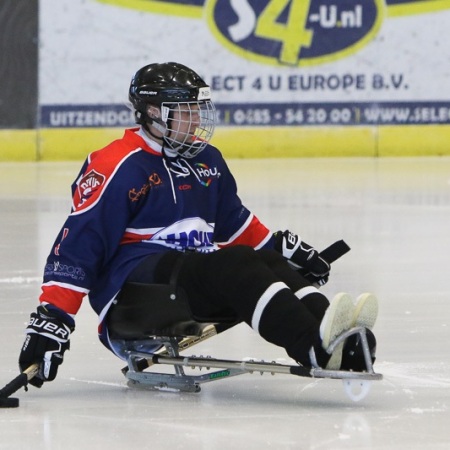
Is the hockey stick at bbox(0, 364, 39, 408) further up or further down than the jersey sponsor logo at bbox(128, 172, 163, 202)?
further down

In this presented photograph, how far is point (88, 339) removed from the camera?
14.7ft

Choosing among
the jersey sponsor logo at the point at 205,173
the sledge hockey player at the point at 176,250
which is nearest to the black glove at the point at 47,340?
the sledge hockey player at the point at 176,250

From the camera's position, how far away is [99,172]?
144 inches

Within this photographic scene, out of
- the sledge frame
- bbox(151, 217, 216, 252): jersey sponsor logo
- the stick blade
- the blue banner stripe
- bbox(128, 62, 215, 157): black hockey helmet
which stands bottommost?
the stick blade

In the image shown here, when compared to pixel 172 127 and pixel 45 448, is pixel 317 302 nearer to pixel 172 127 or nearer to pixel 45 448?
pixel 172 127

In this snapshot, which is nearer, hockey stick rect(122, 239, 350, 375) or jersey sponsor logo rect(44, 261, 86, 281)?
jersey sponsor logo rect(44, 261, 86, 281)

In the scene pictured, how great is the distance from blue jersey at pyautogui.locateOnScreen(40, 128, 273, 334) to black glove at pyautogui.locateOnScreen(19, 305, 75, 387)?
1.3 inches

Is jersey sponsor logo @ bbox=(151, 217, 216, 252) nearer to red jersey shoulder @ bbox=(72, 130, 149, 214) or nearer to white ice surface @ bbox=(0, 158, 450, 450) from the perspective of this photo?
red jersey shoulder @ bbox=(72, 130, 149, 214)

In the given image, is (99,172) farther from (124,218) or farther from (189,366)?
(189,366)

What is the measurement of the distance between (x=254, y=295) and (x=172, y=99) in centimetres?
63

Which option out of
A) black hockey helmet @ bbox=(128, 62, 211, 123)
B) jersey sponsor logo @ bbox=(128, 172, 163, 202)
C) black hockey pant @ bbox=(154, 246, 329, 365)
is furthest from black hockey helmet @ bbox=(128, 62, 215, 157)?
black hockey pant @ bbox=(154, 246, 329, 365)

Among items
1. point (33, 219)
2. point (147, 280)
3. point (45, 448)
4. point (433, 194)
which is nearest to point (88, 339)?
point (147, 280)

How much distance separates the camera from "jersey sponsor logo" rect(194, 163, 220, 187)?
3.83 metres

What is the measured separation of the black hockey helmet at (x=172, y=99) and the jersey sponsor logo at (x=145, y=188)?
0.37ft
